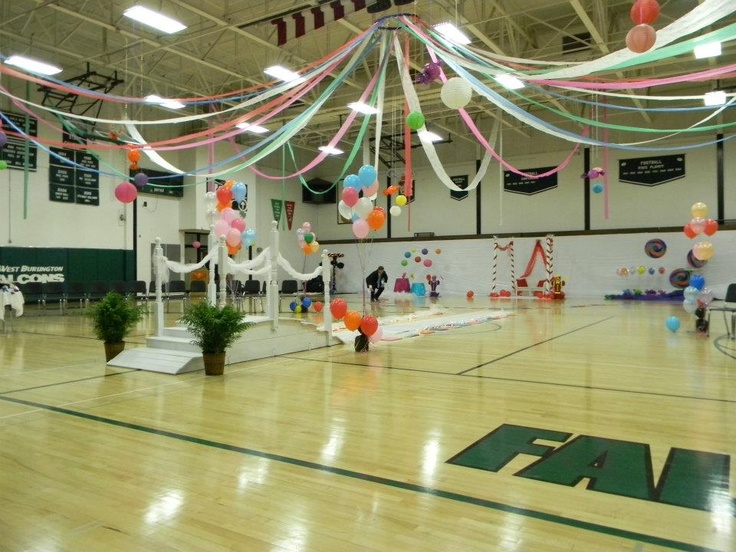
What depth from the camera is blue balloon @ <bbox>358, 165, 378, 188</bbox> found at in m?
7.57

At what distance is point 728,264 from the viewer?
1716 centimetres

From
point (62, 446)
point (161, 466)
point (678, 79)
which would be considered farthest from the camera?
point (678, 79)

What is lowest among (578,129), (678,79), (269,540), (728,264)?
(269,540)

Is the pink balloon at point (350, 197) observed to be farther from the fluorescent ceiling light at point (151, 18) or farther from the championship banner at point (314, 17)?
the fluorescent ceiling light at point (151, 18)

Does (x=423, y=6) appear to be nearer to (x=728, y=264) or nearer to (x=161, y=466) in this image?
(x=161, y=466)

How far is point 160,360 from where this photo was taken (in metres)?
6.36

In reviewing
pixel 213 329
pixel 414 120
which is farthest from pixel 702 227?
pixel 213 329

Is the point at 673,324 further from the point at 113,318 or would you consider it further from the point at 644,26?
the point at 113,318

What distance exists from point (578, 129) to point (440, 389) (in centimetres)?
1583

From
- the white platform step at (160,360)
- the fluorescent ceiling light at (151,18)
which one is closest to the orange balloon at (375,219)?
the white platform step at (160,360)

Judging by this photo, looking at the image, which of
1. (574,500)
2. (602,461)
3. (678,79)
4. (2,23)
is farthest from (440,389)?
(2,23)

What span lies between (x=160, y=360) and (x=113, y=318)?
85cm

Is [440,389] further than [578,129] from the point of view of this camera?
No

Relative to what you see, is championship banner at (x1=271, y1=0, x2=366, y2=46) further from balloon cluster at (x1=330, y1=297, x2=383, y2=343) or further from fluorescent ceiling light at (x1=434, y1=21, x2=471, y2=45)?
balloon cluster at (x1=330, y1=297, x2=383, y2=343)
